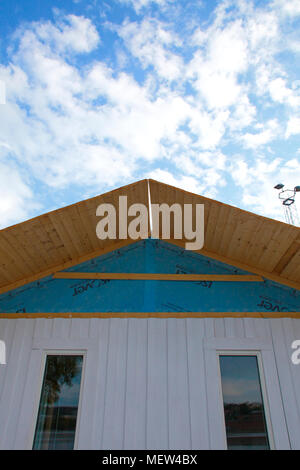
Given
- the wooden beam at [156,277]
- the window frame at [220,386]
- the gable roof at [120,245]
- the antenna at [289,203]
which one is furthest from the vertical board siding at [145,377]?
the antenna at [289,203]

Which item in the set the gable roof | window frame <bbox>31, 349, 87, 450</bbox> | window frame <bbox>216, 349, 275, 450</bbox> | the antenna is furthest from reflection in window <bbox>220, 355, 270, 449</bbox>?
the antenna

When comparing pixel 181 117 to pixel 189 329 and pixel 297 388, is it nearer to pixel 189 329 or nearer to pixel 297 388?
pixel 189 329

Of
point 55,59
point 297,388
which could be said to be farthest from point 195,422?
point 55,59

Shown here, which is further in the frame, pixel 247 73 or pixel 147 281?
pixel 247 73

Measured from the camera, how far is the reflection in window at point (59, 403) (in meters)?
3.33

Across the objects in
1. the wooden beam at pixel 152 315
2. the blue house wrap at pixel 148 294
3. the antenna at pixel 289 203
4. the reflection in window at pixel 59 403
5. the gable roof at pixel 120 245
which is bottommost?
Result: the reflection in window at pixel 59 403

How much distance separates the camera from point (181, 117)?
6352mm

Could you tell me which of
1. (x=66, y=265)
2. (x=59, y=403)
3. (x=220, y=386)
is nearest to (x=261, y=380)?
(x=220, y=386)

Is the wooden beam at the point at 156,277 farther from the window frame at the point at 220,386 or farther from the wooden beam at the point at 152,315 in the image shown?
the window frame at the point at 220,386

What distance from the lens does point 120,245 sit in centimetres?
446

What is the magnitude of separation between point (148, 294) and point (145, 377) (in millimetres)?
981

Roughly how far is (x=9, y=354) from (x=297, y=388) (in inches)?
133

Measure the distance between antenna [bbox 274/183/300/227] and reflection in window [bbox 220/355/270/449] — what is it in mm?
6474

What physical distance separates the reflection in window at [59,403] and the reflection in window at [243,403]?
1675 mm
